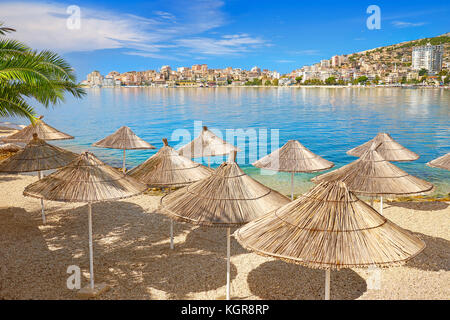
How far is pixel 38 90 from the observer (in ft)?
25.6

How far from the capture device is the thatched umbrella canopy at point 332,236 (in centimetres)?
347

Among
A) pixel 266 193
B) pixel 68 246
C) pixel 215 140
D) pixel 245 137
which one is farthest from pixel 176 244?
pixel 245 137

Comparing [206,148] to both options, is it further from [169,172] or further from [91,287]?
[91,287]

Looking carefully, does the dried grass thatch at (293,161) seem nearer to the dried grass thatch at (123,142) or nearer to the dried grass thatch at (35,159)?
the dried grass thatch at (123,142)

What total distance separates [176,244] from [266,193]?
116 inches

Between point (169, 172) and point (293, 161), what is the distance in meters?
3.48

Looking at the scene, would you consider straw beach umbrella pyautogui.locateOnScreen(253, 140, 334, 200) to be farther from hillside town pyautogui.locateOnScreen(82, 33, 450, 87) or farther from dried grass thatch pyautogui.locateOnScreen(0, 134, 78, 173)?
hillside town pyautogui.locateOnScreen(82, 33, 450, 87)

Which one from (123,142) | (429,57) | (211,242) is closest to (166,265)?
(211,242)

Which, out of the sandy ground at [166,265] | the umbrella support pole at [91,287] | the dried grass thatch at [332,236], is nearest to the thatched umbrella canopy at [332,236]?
the dried grass thatch at [332,236]

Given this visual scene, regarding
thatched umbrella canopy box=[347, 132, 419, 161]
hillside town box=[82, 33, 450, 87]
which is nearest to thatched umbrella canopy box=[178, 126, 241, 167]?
thatched umbrella canopy box=[347, 132, 419, 161]

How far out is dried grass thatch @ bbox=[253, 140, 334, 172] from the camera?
8836mm

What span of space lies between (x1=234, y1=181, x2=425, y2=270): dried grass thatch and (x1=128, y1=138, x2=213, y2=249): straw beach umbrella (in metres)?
3.16
